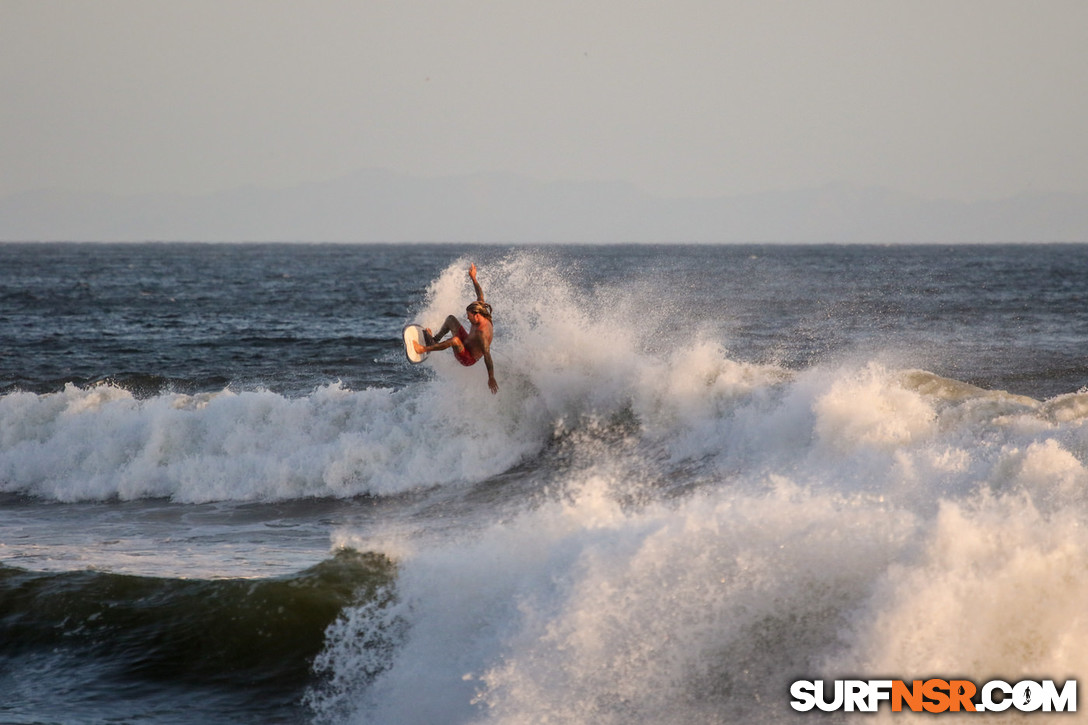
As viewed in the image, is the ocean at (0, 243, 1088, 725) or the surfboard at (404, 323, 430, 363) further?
the surfboard at (404, 323, 430, 363)

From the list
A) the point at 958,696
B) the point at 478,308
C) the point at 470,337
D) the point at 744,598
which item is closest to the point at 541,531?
the point at 744,598

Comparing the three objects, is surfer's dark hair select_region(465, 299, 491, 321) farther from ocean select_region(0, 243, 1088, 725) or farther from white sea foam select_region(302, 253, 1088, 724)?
white sea foam select_region(302, 253, 1088, 724)

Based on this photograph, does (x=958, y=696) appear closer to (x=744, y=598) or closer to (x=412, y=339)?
(x=744, y=598)

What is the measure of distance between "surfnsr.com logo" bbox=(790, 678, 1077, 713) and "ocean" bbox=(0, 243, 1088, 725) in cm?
8

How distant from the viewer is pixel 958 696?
240 inches

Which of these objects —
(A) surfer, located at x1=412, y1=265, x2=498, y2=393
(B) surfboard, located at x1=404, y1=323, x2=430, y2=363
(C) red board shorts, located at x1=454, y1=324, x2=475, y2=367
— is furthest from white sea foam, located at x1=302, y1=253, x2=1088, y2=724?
(C) red board shorts, located at x1=454, y1=324, x2=475, y2=367

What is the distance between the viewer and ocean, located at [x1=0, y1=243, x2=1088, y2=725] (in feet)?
22.1

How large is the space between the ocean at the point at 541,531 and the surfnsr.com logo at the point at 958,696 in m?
0.08

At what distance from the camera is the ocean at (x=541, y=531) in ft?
22.1

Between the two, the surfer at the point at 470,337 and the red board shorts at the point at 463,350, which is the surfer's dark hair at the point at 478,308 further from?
the red board shorts at the point at 463,350

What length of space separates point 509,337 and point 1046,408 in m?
7.99

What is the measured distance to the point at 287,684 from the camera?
8344 millimetres

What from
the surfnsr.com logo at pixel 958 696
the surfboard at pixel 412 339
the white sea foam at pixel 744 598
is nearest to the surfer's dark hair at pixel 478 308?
the surfboard at pixel 412 339

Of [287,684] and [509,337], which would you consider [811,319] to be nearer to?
[509,337]
